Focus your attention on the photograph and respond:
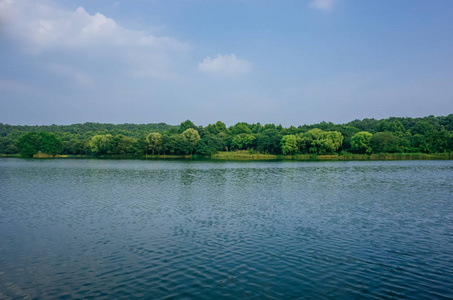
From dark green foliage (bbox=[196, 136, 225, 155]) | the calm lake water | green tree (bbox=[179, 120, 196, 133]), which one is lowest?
the calm lake water

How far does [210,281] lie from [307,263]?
12.2 feet

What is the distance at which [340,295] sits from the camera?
838 centimetres

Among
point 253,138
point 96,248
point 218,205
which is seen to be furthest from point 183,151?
point 96,248

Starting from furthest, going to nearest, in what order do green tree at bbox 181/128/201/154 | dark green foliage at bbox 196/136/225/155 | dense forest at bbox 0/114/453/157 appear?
green tree at bbox 181/128/201/154
dark green foliage at bbox 196/136/225/155
dense forest at bbox 0/114/453/157

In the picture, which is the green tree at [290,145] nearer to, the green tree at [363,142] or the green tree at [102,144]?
the green tree at [363,142]

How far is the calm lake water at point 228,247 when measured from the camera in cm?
894

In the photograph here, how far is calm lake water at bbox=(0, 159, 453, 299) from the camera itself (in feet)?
29.3

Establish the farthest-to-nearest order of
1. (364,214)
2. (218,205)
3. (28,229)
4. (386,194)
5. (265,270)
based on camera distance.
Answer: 1. (386,194)
2. (218,205)
3. (364,214)
4. (28,229)
5. (265,270)

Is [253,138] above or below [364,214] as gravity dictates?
above

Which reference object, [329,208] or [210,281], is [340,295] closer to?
[210,281]

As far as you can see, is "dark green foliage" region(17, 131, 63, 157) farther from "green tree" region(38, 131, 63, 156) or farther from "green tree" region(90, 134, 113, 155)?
"green tree" region(90, 134, 113, 155)

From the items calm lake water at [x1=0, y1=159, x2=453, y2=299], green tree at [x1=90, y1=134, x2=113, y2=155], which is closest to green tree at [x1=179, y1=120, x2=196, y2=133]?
green tree at [x1=90, y1=134, x2=113, y2=155]

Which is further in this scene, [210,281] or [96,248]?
[96,248]

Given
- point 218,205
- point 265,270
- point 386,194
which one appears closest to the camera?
point 265,270
